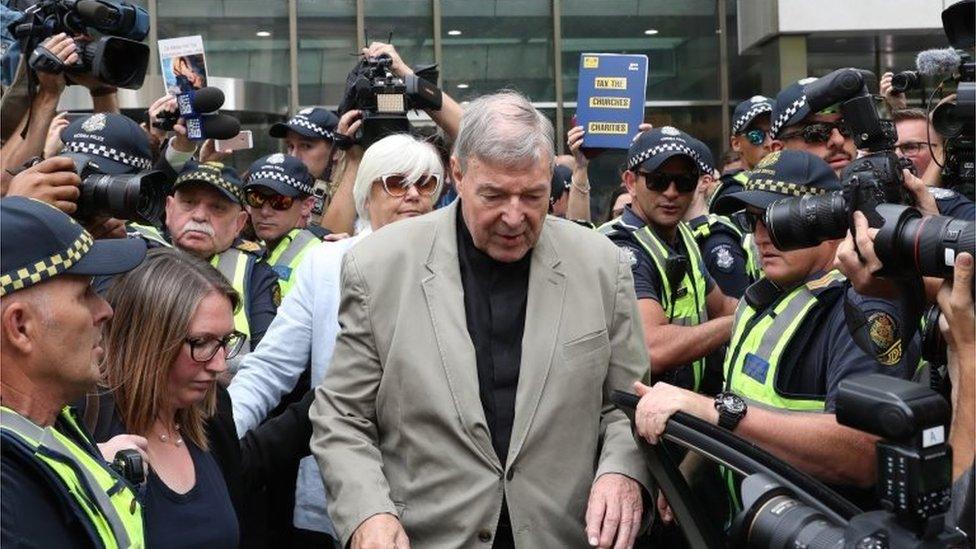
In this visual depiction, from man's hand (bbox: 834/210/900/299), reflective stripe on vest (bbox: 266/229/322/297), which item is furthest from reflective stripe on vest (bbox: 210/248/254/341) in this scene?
man's hand (bbox: 834/210/900/299)

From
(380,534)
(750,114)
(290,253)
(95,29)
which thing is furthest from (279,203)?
(380,534)

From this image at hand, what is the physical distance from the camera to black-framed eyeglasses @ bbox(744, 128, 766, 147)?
6.30 m

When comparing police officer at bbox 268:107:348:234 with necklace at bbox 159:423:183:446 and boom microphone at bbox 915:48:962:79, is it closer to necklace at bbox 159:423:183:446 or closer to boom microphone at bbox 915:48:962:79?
necklace at bbox 159:423:183:446

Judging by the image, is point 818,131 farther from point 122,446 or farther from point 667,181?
point 122,446

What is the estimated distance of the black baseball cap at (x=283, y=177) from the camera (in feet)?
18.1

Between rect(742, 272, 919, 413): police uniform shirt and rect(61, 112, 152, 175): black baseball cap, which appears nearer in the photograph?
rect(742, 272, 919, 413): police uniform shirt

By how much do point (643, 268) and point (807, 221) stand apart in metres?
1.42

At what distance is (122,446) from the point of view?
8.52ft

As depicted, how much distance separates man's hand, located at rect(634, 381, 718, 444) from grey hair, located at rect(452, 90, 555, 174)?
2.06 feet

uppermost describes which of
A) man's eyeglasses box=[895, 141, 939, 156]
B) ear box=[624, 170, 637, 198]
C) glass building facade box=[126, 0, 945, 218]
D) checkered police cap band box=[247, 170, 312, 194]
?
glass building facade box=[126, 0, 945, 218]

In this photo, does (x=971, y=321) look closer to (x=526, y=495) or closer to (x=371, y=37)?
(x=526, y=495)

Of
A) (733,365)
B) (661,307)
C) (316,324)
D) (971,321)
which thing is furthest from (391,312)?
(661,307)

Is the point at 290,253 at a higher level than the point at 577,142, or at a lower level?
lower

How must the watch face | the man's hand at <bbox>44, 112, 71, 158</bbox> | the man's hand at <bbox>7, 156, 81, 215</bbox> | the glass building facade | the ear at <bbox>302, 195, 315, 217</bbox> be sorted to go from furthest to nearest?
the glass building facade, the ear at <bbox>302, 195, 315, 217</bbox>, the man's hand at <bbox>44, 112, 71, 158</bbox>, the man's hand at <bbox>7, 156, 81, 215</bbox>, the watch face
